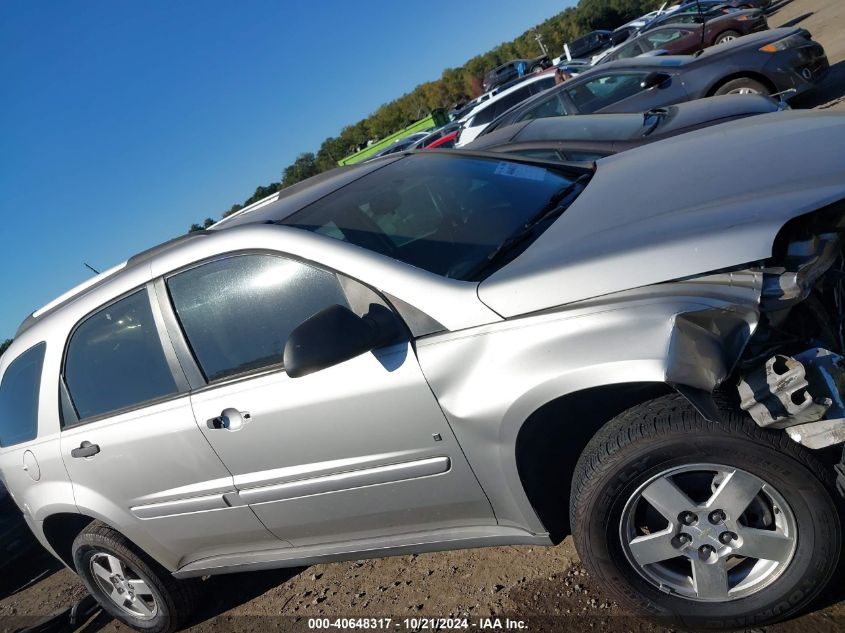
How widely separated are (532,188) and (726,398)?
1.43 metres

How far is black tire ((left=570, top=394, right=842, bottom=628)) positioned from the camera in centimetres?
186

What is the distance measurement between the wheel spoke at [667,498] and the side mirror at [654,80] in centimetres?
561

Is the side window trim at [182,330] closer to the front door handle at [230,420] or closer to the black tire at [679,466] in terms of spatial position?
the front door handle at [230,420]

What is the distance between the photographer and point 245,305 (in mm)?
2697

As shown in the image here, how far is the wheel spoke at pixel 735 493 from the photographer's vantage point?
6.35ft

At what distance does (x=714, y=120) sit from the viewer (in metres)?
4.63

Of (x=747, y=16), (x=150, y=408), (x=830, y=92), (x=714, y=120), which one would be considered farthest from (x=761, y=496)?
(x=747, y=16)

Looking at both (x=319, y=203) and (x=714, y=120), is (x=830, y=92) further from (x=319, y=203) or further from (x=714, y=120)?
(x=319, y=203)

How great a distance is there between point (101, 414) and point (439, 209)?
76.4 inches

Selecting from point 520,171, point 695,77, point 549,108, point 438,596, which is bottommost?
point 438,596

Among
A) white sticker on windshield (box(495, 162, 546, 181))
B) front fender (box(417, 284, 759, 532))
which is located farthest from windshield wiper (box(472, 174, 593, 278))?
front fender (box(417, 284, 759, 532))

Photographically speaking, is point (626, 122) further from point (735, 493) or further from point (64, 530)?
point (64, 530)

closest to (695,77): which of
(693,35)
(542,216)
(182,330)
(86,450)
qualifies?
(542,216)

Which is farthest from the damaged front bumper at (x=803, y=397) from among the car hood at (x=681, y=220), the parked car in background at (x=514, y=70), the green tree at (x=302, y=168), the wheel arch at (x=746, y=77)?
the green tree at (x=302, y=168)
